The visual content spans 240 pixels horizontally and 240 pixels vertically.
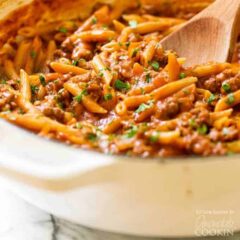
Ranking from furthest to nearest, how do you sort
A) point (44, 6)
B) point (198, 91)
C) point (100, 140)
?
point (44, 6)
point (198, 91)
point (100, 140)

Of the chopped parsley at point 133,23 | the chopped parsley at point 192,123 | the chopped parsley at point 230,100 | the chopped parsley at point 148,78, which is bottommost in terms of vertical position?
the chopped parsley at point 230,100

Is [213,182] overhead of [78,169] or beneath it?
beneath

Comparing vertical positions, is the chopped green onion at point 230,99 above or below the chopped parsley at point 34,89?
below

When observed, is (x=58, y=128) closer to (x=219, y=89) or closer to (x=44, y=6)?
(x=219, y=89)

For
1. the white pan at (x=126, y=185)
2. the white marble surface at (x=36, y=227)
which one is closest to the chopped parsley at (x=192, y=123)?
the white pan at (x=126, y=185)

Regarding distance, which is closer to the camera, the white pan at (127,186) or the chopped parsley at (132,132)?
the white pan at (127,186)

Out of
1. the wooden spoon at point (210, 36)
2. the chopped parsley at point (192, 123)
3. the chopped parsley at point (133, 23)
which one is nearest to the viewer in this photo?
the chopped parsley at point (192, 123)

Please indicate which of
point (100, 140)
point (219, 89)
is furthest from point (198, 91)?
point (100, 140)

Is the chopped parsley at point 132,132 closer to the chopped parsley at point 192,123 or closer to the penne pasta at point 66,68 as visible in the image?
the chopped parsley at point 192,123

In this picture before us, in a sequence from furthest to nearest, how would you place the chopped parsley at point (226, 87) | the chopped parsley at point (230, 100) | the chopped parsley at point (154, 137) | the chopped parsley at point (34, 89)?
the chopped parsley at point (34, 89), the chopped parsley at point (226, 87), the chopped parsley at point (230, 100), the chopped parsley at point (154, 137)
